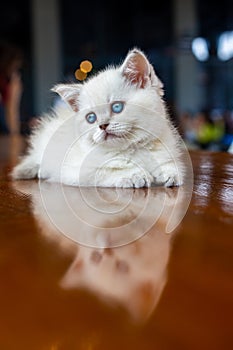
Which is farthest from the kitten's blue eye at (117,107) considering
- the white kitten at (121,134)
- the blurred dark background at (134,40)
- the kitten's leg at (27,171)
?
the blurred dark background at (134,40)

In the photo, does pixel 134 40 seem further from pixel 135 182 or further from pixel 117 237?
pixel 117 237

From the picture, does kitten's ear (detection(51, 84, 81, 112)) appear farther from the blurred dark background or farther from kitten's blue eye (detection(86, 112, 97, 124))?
the blurred dark background

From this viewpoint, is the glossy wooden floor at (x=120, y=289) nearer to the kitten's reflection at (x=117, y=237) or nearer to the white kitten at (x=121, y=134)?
the kitten's reflection at (x=117, y=237)

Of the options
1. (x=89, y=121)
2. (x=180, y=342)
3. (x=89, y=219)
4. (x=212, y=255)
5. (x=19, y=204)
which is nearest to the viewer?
(x=180, y=342)

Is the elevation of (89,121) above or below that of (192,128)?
above

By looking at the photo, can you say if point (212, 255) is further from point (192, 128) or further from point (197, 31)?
point (197, 31)

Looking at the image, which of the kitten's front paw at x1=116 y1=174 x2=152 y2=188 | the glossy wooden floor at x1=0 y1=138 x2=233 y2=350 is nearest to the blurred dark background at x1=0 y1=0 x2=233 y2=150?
the kitten's front paw at x1=116 y1=174 x2=152 y2=188

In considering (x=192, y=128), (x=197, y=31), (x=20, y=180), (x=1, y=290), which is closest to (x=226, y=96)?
(x=197, y=31)
